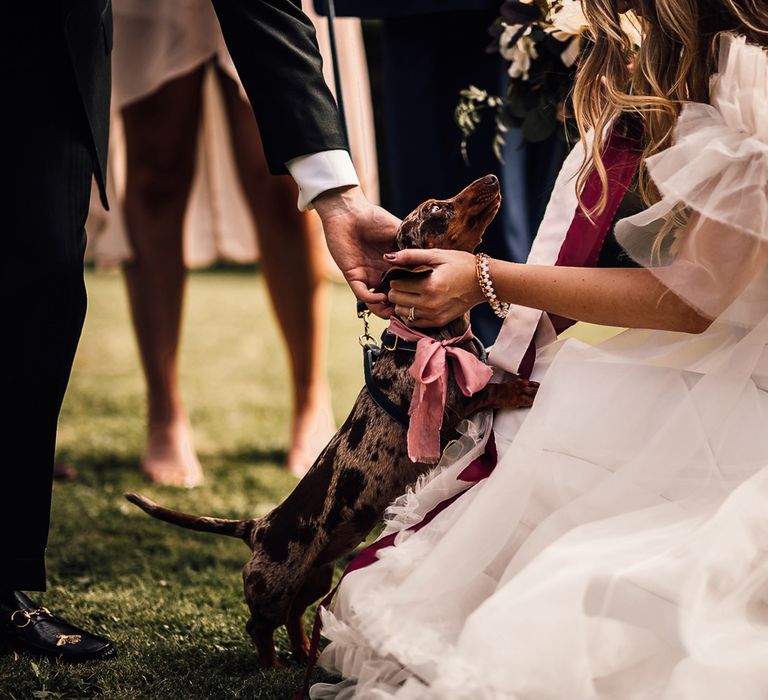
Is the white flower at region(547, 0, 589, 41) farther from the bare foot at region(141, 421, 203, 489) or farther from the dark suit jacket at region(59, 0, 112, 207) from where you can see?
the bare foot at region(141, 421, 203, 489)

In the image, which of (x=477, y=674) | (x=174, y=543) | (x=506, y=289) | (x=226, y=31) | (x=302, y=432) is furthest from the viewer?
(x=302, y=432)

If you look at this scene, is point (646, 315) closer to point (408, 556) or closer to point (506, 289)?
point (506, 289)

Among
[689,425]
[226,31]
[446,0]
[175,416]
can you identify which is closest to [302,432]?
[175,416]

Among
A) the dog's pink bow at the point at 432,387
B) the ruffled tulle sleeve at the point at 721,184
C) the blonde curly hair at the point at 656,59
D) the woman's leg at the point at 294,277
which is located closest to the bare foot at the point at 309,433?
the woman's leg at the point at 294,277

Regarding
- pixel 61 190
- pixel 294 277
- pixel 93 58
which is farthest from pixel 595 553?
pixel 294 277

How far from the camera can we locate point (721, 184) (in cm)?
153

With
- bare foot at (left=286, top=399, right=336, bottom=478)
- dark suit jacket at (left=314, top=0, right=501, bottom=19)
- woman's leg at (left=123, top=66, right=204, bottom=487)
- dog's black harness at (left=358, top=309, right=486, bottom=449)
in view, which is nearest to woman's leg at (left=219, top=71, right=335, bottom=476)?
bare foot at (left=286, top=399, right=336, bottom=478)

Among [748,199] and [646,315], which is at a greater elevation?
[748,199]

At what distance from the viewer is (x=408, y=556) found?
1656 mm

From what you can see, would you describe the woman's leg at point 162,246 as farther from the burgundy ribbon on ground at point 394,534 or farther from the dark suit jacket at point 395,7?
the burgundy ribbon on ground at point 394,534

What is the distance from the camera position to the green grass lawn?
1936 millimetres

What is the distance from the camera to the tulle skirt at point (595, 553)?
1.45 metres

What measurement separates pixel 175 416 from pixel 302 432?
45 centimetres

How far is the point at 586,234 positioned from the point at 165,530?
1627 mm
